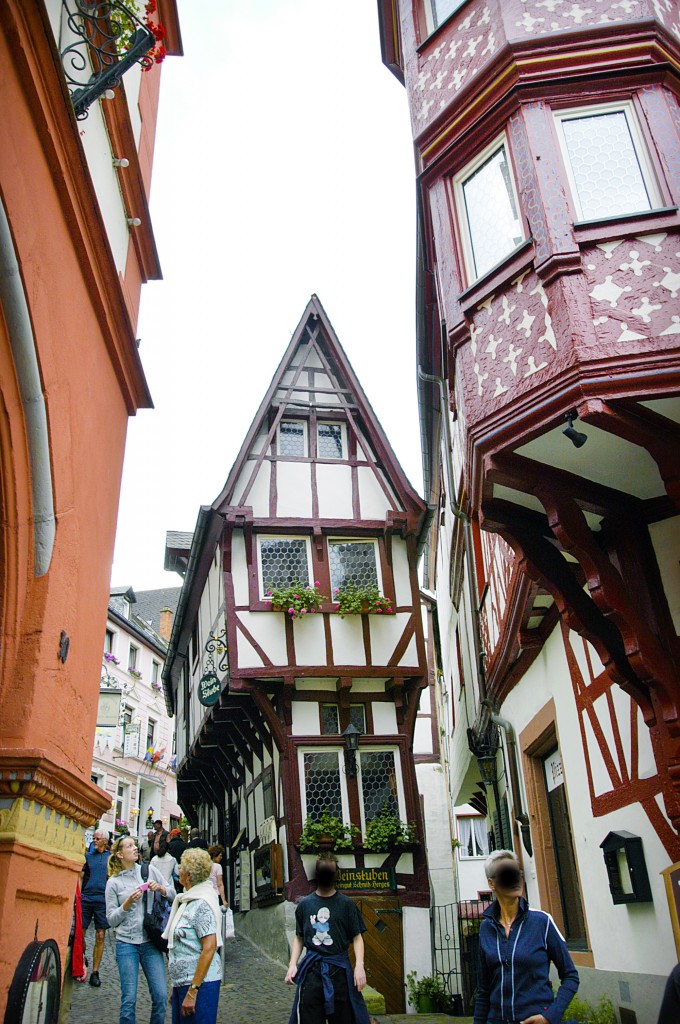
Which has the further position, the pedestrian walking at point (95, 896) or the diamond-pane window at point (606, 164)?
the pedestrian walking at point (95, 896)

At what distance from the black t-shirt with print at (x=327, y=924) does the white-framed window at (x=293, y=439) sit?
1213cm

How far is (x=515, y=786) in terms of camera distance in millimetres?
11062

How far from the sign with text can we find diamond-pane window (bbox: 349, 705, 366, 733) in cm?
231

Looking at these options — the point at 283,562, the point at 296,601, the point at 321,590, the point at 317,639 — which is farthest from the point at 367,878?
the point at 283,562

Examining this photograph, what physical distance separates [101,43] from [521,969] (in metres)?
5.91

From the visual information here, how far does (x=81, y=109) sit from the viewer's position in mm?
5352

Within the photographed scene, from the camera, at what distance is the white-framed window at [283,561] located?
53.6 ft

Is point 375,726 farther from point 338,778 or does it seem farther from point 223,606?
point 223,606

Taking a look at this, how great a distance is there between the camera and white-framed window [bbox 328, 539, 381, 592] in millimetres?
16656

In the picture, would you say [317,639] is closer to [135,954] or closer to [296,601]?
[296,601]

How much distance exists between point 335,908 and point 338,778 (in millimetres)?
9611

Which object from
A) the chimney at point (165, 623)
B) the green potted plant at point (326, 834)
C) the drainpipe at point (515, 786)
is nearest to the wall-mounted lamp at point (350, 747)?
the green potted plant at point (326, 834)

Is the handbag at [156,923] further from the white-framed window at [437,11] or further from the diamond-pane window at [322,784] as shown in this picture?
the white-framed window at [437,11]

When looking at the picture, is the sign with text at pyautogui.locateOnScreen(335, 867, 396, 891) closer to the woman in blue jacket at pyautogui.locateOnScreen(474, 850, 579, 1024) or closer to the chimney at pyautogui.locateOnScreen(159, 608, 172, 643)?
the woman in blue jacket at pyautogui.locateOnScreen(474, 850, 579, 1024)
